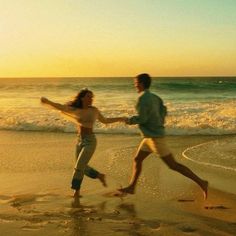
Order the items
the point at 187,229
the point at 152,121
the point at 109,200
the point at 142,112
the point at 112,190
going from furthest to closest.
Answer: the point at 112,190 < the point at 109,200 < the point at 152,121 < the point at 142,112 < the point at 187,229

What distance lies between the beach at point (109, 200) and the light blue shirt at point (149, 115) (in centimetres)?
105

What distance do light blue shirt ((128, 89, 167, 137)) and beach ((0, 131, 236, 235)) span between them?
3.43 ft

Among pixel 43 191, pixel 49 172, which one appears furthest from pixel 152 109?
pixel 49 172

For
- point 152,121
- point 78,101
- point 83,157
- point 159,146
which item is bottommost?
point 83,157

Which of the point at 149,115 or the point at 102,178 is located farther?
the point at 102,178

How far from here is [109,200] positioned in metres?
7.36

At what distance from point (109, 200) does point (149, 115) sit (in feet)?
4.73

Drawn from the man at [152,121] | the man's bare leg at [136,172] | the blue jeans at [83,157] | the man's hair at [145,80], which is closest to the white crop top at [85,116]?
the blue jeans at [83,157]

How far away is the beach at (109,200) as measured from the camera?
234 inches

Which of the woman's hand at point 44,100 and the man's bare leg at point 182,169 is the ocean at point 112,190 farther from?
the woman's hand at point 44,100

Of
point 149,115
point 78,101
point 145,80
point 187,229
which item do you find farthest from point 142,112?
point 187,229

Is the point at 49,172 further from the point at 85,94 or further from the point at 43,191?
the point at 85,94

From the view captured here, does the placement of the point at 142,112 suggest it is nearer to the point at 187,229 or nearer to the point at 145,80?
the point at 145,80

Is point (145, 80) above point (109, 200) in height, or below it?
above
